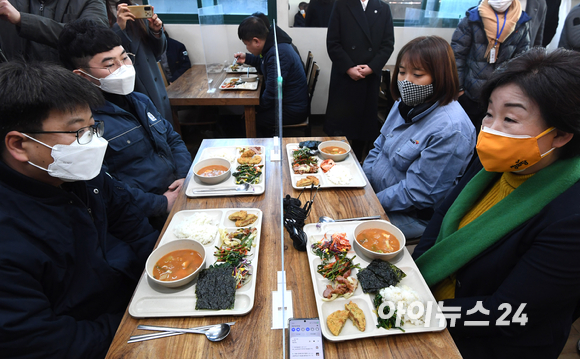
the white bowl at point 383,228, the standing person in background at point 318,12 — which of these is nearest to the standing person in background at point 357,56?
the standing person in background at point 318,12

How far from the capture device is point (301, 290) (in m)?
1.04

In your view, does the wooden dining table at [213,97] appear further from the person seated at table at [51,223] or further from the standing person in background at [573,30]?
the standing person in background at [573,30]

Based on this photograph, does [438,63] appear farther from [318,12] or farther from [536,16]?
[318,12]

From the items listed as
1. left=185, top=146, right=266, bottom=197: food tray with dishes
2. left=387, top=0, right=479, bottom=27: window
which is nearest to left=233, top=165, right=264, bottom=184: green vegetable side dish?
left=185, top=146, right=266, bottom=197: food tray with dishes

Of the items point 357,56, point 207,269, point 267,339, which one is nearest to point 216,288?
point 207,269

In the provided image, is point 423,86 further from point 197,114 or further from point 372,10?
point 197,114

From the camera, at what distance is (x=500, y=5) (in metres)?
Answer: 2.54

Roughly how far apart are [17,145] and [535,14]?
3.94 m

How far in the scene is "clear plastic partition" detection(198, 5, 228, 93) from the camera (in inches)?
143

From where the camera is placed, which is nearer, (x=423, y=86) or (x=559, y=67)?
(x=559, y=67)

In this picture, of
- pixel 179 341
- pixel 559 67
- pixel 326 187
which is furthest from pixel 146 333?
pixel 559 67

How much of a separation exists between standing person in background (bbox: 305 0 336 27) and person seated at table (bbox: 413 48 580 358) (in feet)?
11.9

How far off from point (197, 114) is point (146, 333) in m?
3.00

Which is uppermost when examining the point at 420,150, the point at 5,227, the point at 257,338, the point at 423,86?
the point at 423,86
